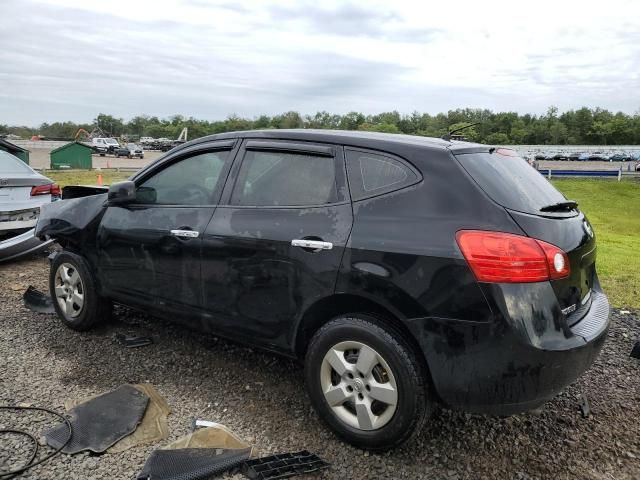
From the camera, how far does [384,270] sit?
2.74 metres

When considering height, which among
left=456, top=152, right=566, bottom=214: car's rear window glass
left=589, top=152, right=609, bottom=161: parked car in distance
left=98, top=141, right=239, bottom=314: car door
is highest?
left=589, top=152, right=609, bottom=161: parked car in distance

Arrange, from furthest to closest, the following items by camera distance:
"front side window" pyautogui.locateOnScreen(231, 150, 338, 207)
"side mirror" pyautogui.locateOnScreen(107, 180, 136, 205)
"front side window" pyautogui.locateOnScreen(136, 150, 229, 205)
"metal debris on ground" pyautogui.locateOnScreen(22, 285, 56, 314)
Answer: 1. "metal debris on ground" pyautogui.locateOnScreen(22, 285, 56, 314)
2. "side mirror" pyautogui.locateOnScreen(107, 180, 136, 205)
3. "front side window" pyautogui.locateOnScreen(136, 150, 229, 205)
4. "front side window" pyautogui.locateOnScreen(231, 150, 338, 207)

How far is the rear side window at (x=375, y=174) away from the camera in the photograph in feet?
9.51

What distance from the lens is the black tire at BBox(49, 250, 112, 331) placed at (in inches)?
174

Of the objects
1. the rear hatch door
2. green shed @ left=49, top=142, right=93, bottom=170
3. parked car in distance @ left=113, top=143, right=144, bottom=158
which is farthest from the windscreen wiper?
parked car in distance @ left=113, top=143, right=144, bottom=158

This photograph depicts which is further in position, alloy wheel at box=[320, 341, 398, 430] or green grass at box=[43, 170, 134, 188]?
→ green grass at box=[43, 170, 134, 188]

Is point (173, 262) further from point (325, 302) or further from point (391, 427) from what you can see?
point (391, 427)

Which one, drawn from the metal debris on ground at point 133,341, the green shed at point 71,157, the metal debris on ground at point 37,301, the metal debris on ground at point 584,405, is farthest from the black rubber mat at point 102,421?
the green shed at point 71,157

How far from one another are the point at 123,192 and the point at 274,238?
1.55 metres

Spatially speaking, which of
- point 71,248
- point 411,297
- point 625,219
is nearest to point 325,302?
point 411,297

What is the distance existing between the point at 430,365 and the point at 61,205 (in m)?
3.71

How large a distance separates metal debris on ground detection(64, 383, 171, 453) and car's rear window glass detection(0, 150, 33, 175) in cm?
506

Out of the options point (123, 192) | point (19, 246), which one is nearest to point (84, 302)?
point (123, 192)

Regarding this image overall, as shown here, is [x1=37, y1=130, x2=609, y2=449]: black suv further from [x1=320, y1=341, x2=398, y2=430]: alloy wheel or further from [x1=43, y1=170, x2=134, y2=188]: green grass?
[x1=43, y1=170, x2=134, y2=188]: green grass
